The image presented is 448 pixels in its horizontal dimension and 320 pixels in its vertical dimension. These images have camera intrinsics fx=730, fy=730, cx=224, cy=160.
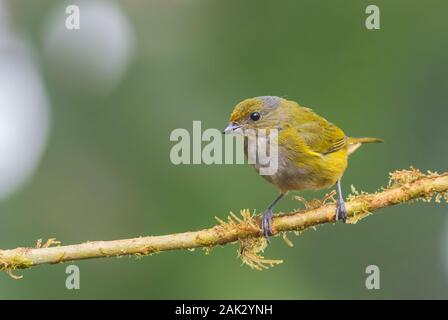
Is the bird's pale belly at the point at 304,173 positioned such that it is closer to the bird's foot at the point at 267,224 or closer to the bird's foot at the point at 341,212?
the bird's foot at the point at 267,224

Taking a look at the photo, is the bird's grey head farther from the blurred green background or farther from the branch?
the blurred green background

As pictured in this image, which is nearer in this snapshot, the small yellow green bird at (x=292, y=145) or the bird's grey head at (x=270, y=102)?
the small yellow green bird at (x=292, y=145)

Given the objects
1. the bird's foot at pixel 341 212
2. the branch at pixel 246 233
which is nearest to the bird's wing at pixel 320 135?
the branch at pixel 246 233

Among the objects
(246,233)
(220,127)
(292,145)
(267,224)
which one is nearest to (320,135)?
(292,145)

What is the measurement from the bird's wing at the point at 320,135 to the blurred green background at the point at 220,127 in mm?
2713

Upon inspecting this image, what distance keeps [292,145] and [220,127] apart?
10.1ft

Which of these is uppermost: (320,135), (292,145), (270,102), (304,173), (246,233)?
(270,102)

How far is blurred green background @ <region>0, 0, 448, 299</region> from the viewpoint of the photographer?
759 cm

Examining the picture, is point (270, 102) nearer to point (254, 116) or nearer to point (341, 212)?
point (254, 116)

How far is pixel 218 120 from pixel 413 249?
2903 mm

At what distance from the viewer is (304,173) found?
443cm

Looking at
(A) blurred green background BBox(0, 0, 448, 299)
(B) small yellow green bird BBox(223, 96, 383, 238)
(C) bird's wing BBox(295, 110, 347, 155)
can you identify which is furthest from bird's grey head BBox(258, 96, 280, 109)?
(A) blurred green background BBox(0, 0, 448, 299)

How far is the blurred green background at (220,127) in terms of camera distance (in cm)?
759

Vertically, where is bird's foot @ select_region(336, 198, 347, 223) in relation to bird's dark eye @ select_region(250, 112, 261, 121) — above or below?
below
